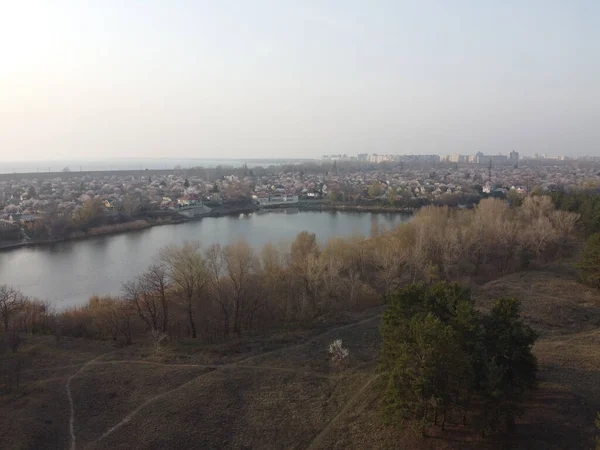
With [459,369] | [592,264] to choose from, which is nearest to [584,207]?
[592,264]

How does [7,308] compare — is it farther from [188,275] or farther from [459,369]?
[459,369]

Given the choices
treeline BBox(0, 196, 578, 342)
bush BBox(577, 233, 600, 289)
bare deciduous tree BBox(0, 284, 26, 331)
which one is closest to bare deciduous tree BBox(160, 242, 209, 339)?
treeline BBox(0, 196, 578, 342)

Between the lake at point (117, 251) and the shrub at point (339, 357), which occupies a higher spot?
the shrub at point (339, 357)

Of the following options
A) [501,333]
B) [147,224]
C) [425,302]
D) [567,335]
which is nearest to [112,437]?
Result: [425,302]

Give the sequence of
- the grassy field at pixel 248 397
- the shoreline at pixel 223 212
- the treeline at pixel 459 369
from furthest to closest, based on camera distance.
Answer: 1. the shoreline at pixel 223 212
2. the grassy field at pixel 248 397
3. the treeline at pixel 459 369

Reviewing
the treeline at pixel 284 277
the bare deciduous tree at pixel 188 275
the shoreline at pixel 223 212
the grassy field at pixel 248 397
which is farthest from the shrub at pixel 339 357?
the shoreline at pixel 223 212

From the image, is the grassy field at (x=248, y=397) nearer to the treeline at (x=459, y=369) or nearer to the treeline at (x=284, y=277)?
the treeline at (x=459, y=369)

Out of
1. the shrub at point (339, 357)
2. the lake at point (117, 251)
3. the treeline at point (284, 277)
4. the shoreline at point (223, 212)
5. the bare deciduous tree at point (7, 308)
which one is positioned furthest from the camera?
the shoreline at point (223, 212)
